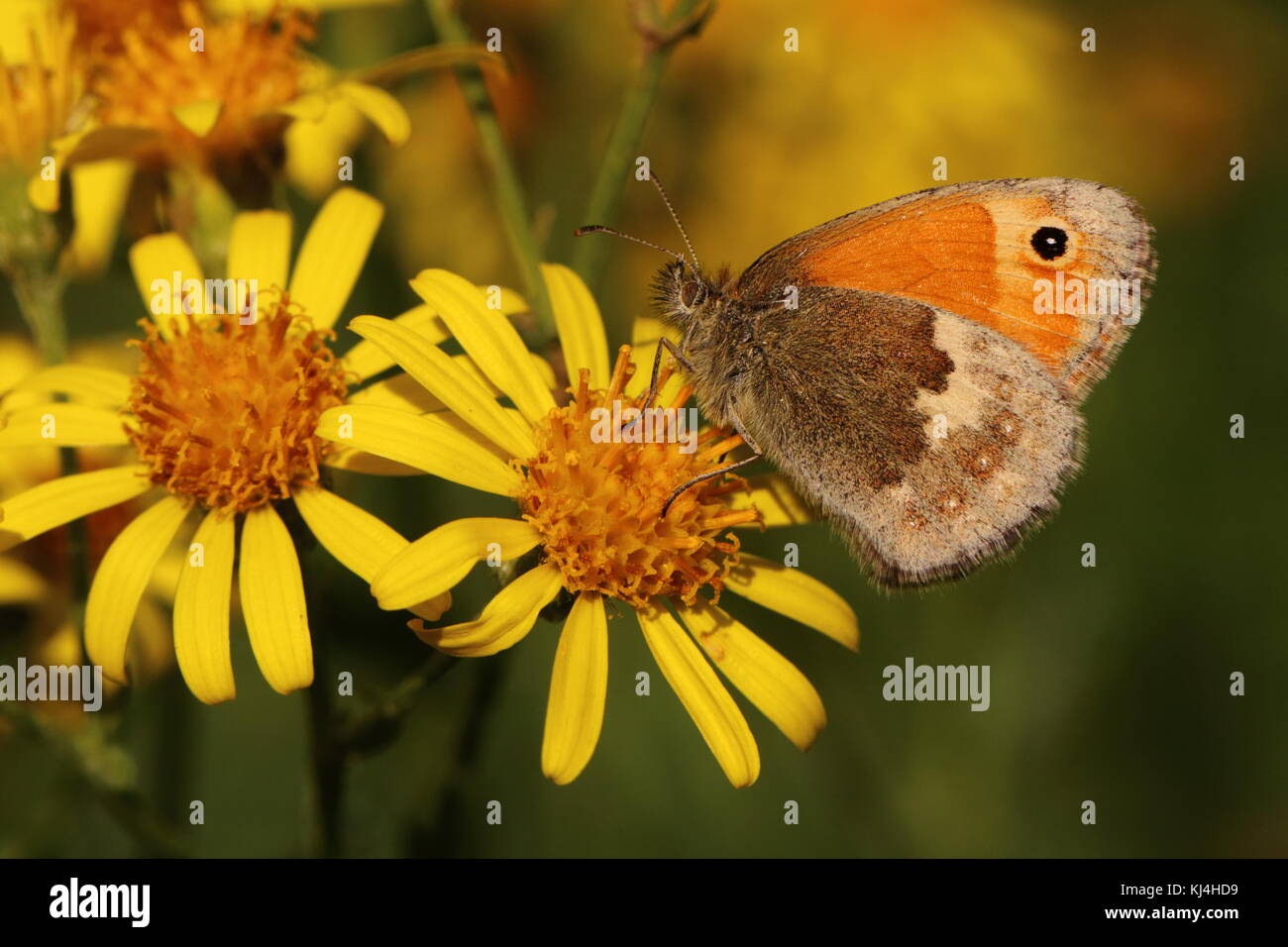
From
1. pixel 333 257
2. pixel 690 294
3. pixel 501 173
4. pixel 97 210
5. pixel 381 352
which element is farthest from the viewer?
pixel 97 210

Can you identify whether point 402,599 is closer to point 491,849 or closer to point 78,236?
point 491,849

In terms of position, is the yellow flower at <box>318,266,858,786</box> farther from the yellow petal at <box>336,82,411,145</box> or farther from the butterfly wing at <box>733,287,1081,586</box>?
the yellow petal at <box>336,82,411,145</box>

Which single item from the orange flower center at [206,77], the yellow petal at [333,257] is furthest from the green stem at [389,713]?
the orange flower center at [206,77]

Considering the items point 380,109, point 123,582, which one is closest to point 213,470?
point 123,582

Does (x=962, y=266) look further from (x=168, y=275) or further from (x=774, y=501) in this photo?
(x=168, y=275)

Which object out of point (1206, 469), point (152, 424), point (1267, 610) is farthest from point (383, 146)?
point (1267, 610)

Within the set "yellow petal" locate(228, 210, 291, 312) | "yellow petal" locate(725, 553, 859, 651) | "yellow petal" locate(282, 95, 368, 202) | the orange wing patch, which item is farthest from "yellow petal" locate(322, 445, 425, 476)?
"yellow petal" locate(282, 95, 368, 202)

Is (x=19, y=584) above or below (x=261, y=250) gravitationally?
below
